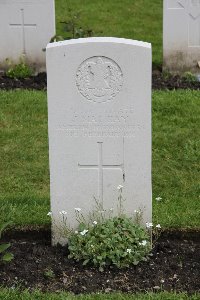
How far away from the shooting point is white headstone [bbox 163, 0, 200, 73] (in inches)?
369

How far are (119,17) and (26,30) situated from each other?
10.4 feet

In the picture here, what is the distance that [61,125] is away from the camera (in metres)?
4.98

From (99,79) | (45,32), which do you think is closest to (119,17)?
(45,32)

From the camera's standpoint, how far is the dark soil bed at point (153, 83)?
8.77m

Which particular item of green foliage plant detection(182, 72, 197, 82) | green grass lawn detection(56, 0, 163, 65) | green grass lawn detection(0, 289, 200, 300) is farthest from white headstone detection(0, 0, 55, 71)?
green grass lawn detection(0, 289, 200, 300)

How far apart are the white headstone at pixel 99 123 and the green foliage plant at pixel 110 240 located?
88 mm

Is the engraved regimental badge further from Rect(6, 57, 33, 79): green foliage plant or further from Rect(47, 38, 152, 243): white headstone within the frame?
Rect(6, 57, 33, 79): green foliage plant

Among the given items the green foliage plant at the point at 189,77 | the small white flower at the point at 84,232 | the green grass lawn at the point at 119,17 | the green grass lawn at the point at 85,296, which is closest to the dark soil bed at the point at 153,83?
the green foliage plant at the point at 189,77

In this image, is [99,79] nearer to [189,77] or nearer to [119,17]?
[189,77]

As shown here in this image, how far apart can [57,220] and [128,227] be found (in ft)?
1.59

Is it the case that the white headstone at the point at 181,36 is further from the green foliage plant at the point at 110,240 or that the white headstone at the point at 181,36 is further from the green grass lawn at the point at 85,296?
the green grass lawn at the point at 85,296

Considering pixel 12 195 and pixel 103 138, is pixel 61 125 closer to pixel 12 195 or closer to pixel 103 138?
pixel 103 138

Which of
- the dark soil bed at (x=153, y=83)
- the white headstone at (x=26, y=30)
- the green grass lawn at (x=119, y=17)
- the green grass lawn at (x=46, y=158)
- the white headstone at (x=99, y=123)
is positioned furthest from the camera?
the green grass lawn at (x=119, y=17)

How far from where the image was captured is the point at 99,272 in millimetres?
4895
